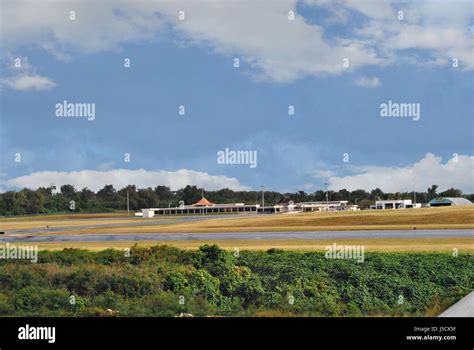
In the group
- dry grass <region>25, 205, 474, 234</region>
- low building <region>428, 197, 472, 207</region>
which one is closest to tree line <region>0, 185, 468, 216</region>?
dry grass <region>25, 205, 474, 234</region>

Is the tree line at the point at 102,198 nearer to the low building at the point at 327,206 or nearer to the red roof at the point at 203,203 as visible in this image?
the red roof at the point at 203,203

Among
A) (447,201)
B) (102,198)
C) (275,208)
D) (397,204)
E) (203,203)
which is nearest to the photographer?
(102,198)

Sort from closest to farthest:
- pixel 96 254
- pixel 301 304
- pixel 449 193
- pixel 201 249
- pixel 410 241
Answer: pixel 301 304
pixel 201 249
pixel 96 254
pixel 410 241
pixel 449 193

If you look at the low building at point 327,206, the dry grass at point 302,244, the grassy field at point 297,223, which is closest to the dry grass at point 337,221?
the grassy field at point 297,223

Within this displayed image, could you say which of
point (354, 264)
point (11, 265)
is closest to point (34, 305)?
point (11, 265)

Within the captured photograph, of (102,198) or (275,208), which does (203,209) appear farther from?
(275,208)

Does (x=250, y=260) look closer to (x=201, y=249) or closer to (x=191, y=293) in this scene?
(x=201, y=249)

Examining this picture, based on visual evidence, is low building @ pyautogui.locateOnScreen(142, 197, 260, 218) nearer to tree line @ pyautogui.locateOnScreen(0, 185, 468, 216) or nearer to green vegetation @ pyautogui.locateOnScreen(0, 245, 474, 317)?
tree line @ pyautogui.locateOnScreen(0, 185, 468, 216)

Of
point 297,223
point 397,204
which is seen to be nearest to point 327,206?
point 297,223
